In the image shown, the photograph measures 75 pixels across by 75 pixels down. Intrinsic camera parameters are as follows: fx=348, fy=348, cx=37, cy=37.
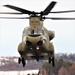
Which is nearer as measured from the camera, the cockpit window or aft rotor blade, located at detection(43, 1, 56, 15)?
aft rotor blade, located at detection(43, 1, 56, 15)

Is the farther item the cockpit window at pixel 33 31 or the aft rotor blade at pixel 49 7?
the cockpit window at pixel 33 31

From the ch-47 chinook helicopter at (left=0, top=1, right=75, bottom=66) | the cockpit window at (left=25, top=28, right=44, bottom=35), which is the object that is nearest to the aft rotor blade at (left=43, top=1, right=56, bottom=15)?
the ch-47 chinook helicopter at (left=0, top=1, right=75, bottom=66)

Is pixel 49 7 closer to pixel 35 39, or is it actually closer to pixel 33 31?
pixel 33 31

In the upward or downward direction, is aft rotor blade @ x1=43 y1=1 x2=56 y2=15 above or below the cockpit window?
above

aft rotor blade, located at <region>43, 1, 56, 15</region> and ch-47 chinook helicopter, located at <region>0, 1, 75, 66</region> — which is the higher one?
aft rotor blade, located at <region>43, 1, 56, 15</region>

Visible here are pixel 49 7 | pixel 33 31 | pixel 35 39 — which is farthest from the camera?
pixel 49 7

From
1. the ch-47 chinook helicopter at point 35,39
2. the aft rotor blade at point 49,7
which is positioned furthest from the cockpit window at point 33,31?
the aft rotor blade at point 49,7

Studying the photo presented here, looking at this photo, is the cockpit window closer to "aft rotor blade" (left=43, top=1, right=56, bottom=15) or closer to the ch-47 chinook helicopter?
the ch-47 chinook helicopter

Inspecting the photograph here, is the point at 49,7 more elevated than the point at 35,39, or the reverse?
the point at 49,7

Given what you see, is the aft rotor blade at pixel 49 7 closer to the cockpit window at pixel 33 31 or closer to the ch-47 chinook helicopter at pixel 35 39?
the ch-47 chinook helicopter at pixel 35 39

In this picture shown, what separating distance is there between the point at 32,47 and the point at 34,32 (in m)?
1.38

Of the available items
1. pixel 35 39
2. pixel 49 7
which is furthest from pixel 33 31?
pixel 49 7

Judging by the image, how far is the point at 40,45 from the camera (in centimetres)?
2755

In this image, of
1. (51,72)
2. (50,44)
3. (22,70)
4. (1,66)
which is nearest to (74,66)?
(51,72)
